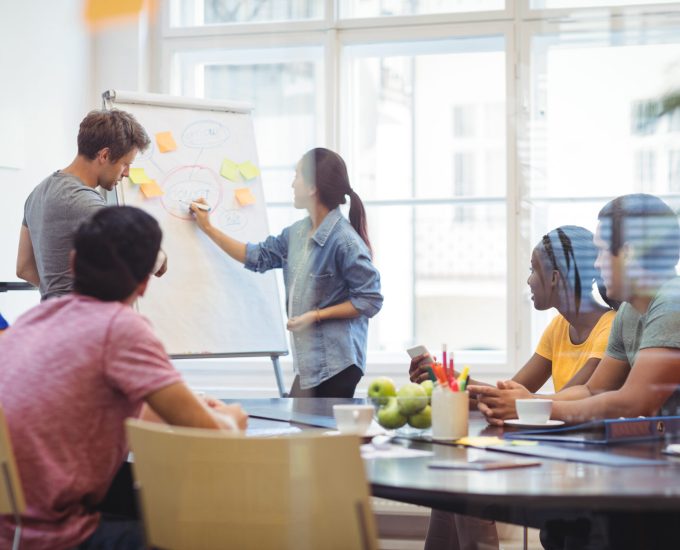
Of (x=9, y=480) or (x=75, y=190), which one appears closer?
(x=9, y=480)

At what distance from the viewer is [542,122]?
4.01 metres

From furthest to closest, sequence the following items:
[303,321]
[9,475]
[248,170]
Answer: [248,170], [303,321], [9,475]

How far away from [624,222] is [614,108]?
1.76 metres

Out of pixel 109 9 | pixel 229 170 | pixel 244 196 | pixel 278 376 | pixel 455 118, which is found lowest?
pixel 278 376

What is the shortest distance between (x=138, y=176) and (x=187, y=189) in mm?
189

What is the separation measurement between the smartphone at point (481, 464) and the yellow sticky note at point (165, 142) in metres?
2.36

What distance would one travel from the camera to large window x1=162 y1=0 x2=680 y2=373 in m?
3.99

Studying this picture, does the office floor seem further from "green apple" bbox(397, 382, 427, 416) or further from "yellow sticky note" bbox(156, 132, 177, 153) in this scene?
"green apple" bbox(397, 382, 427, 416)

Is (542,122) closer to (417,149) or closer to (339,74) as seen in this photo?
(417,149)

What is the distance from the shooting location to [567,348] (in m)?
2.62

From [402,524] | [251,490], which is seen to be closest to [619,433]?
[251,490]

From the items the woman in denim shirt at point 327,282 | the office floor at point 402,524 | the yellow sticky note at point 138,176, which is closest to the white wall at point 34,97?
the yellow sticky note at point 138,176

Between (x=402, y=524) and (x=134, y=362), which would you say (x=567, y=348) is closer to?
(x=402, y=524)

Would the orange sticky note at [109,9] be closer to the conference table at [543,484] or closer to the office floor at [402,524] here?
the office floor at [402,524]
